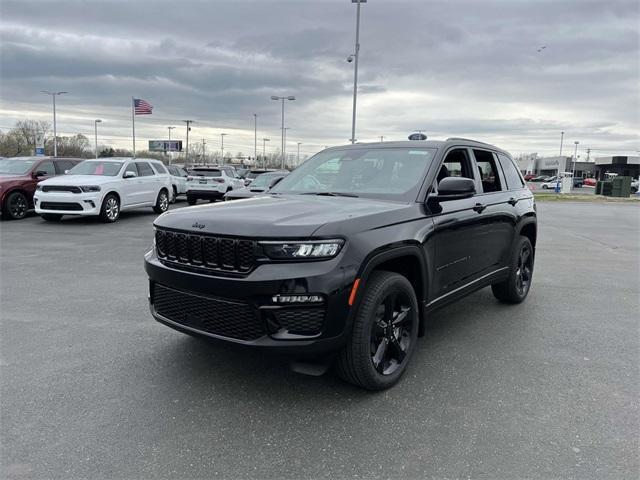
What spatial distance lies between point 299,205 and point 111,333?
2317 millimetres

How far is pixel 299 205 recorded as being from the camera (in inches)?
150

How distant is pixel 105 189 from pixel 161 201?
296cm

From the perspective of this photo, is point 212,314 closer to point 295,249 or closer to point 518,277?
point 295,249

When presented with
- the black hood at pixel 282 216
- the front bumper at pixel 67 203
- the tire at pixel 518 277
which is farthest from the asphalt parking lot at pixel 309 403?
the front bumper at pixel 67 203

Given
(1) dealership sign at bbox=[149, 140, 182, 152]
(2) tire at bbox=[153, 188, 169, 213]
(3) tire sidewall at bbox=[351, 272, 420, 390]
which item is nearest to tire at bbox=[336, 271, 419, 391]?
(3) tire sidewall at bbox=[351, 272, 420, 390]

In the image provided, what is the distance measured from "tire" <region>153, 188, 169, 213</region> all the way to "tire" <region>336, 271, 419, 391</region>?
44.8ft

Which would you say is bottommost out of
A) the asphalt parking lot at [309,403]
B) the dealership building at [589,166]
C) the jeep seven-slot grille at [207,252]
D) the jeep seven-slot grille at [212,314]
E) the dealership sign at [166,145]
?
the asphalt parking lot at [309,403]

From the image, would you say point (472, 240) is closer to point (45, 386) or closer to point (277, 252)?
point (277, 252)

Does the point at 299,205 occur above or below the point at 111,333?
above

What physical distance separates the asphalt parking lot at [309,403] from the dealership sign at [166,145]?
3800 inches

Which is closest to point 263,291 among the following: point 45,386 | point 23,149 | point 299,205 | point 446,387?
point 299,205

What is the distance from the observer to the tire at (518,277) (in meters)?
5.72

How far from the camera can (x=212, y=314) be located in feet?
10.8

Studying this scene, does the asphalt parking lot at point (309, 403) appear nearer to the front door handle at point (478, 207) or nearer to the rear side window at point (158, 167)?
the front door handle at point (478, 207)
